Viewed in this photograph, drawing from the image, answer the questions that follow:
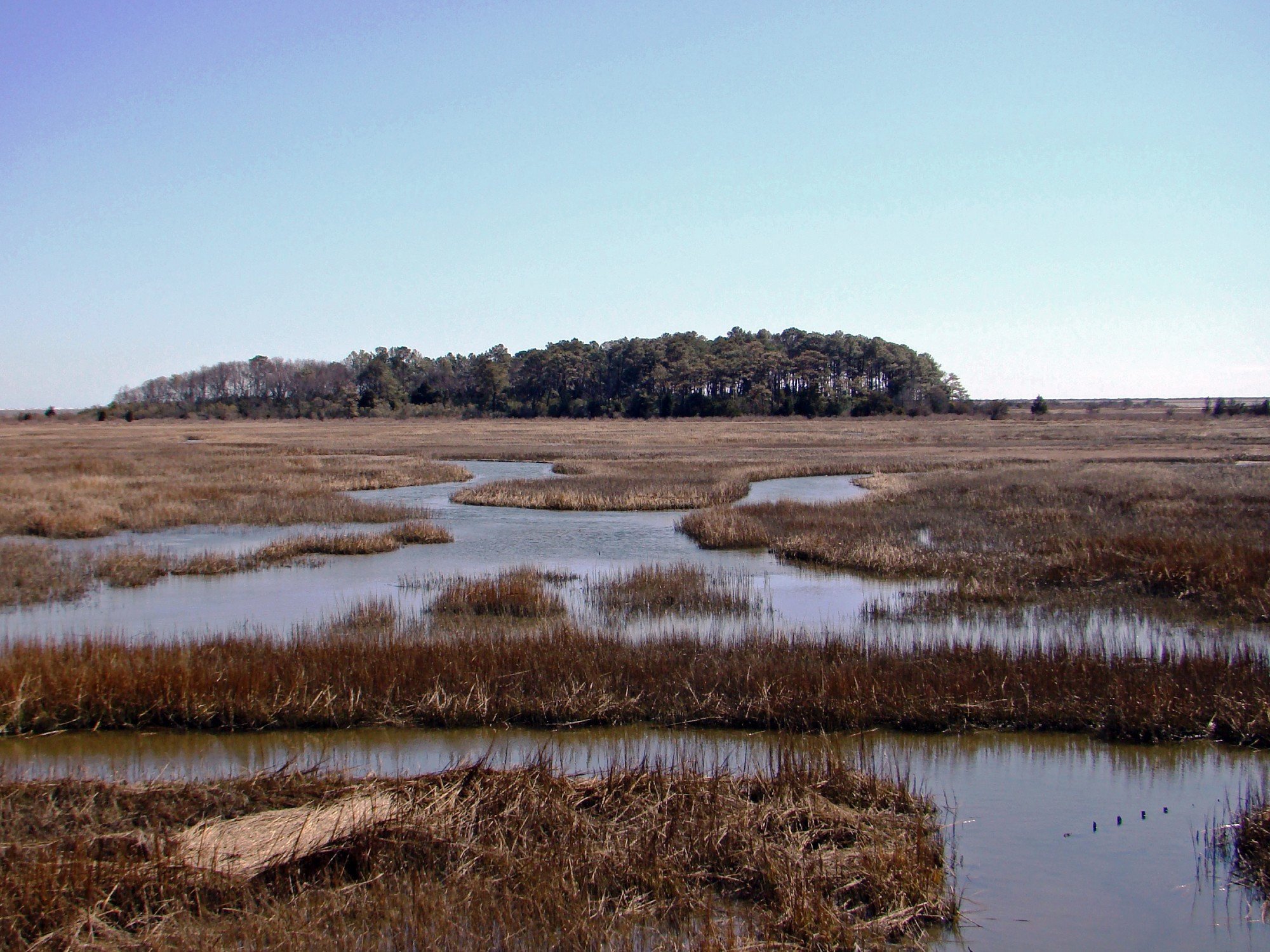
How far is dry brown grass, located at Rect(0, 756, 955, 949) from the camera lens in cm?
536

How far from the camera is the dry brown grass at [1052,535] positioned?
15734 millimetres

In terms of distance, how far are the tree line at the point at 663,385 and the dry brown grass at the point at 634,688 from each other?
306 feet

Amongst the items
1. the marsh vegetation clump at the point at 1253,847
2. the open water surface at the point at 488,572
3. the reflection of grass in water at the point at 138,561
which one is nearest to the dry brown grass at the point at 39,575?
the reflection of grass in water at the point at 138,561

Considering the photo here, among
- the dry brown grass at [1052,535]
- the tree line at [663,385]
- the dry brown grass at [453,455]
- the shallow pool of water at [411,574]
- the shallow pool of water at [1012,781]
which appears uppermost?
the tree line at [663,385]

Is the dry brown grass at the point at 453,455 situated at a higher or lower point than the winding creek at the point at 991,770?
higher

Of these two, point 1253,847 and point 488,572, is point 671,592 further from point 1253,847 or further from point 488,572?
point 1253,847

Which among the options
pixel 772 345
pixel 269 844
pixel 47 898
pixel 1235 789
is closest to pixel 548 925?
pixel 269 844

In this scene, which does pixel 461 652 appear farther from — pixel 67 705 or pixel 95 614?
pixel 95 614

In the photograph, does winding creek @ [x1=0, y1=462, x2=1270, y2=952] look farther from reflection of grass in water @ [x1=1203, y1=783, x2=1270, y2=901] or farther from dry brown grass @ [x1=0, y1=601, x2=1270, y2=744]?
dry brown grass @ [x1=0, y1=601, x2=1270, y2=744]

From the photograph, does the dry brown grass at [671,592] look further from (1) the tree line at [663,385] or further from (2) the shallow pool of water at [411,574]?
(1) the tree line at [663,385]

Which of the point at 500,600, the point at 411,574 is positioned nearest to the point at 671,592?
the point at 500,600

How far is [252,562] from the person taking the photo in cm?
1978

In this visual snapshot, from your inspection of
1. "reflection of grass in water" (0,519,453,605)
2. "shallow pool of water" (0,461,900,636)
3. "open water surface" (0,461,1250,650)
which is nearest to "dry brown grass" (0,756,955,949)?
"open water surface" (0,461,1250,650)

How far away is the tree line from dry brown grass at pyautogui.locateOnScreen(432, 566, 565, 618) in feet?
293
